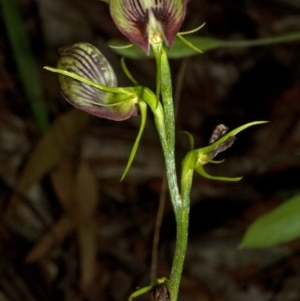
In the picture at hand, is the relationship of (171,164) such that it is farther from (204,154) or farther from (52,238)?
(52,238)

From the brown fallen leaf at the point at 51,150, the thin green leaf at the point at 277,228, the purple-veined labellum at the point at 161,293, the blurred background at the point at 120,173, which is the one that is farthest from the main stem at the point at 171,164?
the brown fallen leaf at the point at 51,150

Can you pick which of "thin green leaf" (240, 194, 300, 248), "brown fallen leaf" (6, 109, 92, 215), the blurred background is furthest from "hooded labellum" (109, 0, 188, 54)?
"brown fallen leaf" (6, 109, 92, 215)

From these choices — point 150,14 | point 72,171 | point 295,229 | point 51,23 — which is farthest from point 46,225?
point 150,14

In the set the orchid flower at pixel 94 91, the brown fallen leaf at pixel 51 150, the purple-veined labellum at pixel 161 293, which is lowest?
the brown fallen leaf at pixel 51 150

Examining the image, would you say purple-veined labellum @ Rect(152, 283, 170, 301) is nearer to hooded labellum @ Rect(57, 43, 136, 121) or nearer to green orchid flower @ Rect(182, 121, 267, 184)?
green orchid flower @ Rect(182, 121, 267, 184)

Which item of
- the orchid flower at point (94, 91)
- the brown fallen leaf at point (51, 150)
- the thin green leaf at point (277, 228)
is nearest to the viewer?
the orchid flower at point (94, 91)

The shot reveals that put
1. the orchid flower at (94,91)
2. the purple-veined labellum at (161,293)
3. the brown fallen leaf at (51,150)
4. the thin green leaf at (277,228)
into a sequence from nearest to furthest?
the purple-veined labellum at (161,293) < the orchid flower at (94,91) < the thin green leaf at (277,228) < the brown fallen leaf at (51,150)

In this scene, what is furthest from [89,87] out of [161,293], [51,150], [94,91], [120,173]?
[120,173]

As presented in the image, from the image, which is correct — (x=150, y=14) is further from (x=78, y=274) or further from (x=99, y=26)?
(x=99, y=26)

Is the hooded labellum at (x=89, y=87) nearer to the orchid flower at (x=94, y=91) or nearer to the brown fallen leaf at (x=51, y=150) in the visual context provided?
the orchid flower at (x=94, y=91)
